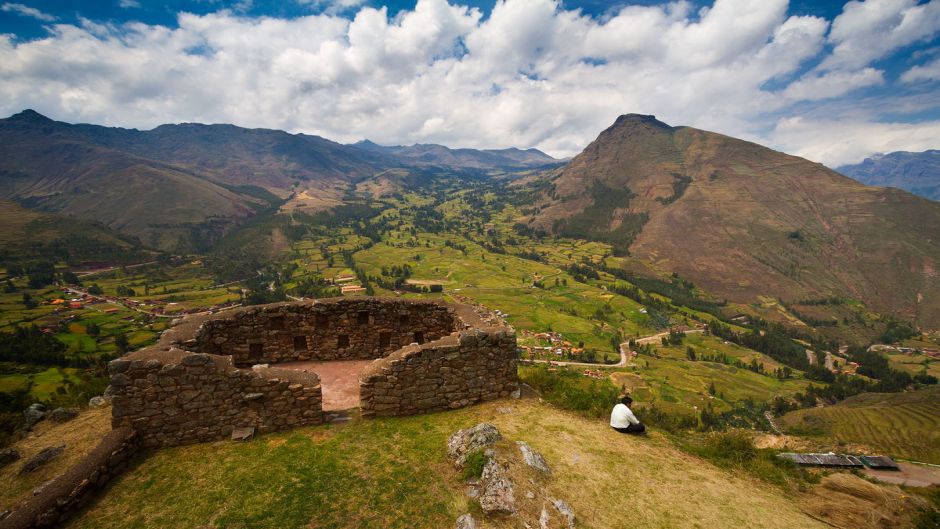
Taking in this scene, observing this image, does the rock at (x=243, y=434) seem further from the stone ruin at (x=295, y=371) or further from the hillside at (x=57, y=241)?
the hillside at (x=57, y=241)

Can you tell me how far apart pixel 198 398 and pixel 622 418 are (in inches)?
475

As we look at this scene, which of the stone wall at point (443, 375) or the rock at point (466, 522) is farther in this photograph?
the stone wall at point (443, 375)

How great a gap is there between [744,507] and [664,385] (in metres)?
97.6

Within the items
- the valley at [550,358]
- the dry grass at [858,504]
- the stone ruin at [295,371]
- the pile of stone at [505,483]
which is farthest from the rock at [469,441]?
the dry grass at [858,504]

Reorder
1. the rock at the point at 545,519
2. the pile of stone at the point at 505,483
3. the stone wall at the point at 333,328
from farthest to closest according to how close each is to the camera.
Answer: the stone wall at the point at 333,328
the pile of stone at the point at 505,483
the rock at the point at 545,519

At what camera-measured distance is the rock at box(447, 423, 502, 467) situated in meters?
9.27

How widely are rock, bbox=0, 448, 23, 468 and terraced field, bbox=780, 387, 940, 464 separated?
68.7 m

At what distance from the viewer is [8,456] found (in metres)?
10.3

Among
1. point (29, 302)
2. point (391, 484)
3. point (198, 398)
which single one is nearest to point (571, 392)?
point (391, 484)

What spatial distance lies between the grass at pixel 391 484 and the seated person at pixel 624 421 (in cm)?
42

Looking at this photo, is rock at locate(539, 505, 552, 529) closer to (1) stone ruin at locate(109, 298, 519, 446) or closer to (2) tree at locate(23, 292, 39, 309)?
(1) stone ruin at locate(109, 298, 519, 446)

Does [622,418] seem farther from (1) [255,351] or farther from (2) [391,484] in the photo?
(1) [255,351]

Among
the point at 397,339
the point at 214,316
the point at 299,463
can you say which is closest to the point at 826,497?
the point at 299,463

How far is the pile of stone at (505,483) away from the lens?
7.66 m
